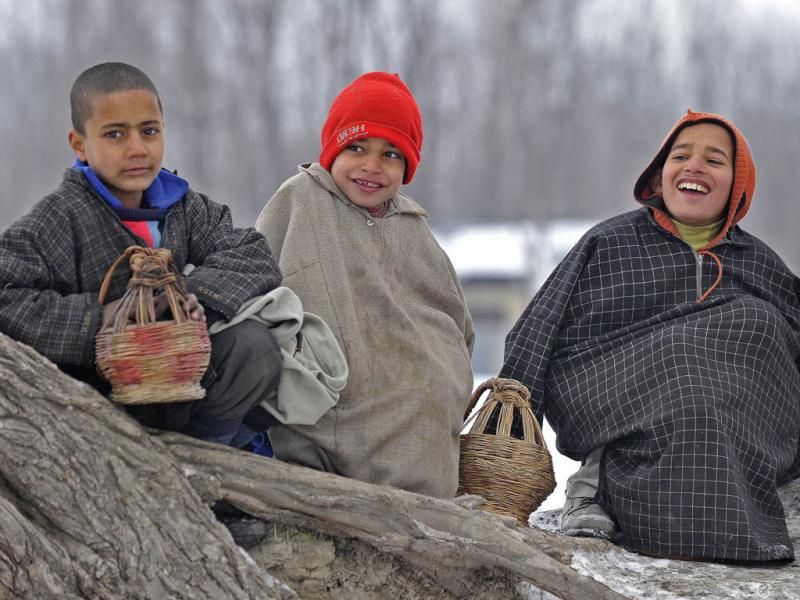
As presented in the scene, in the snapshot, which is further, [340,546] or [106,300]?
[340,546]

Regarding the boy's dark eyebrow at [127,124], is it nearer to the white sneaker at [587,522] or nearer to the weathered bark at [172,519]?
the weathered bark at [172,519]

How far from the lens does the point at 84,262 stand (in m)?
2.36

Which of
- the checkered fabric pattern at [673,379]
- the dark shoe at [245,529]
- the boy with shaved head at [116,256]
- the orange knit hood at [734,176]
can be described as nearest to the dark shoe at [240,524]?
the dark shoe at [245,529]

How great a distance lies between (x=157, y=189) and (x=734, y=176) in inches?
77.7

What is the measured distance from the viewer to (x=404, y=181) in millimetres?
3150

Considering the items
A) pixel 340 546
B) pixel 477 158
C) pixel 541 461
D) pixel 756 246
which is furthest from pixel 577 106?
pixel 340 546

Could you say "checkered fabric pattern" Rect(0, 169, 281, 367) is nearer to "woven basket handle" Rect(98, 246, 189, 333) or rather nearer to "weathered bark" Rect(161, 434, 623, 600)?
"woven basket handle" Rect(98, 246, 189, 333)

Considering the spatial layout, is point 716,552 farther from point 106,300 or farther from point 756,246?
point 106,300

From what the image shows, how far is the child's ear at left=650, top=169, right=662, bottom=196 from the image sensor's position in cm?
361

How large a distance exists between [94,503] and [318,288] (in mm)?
1001

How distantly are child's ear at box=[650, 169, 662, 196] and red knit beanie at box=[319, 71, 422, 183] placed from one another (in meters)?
1.02

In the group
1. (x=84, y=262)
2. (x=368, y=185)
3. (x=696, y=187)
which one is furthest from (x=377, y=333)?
(x=696, y=187)

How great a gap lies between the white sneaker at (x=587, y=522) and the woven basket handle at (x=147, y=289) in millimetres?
1623

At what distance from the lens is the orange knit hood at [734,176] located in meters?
3.43
